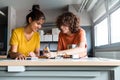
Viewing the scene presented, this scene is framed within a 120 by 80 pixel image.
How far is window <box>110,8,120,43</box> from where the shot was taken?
3.99m

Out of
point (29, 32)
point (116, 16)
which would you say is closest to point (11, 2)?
point (116, 16)

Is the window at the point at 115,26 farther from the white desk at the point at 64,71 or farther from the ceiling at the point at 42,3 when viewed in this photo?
the white desk at the point at 64,71

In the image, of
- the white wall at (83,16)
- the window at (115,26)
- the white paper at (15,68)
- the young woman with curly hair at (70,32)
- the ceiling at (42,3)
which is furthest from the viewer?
the white wall at (83,16)

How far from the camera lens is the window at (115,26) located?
3.99 metres

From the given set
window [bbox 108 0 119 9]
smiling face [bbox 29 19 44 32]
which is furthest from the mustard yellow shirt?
window [bbox 108 0 119 9]

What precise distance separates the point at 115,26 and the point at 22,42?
265 cm

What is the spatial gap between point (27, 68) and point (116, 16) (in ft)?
10.6

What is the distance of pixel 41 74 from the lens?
1.29 m

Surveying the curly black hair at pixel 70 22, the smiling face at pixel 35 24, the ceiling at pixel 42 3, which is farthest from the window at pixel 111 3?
the smiling face at pixel 35 24

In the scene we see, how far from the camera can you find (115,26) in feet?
14.0

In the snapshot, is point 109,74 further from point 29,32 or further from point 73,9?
point 73,9

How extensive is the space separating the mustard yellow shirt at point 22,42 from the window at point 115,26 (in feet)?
7.06

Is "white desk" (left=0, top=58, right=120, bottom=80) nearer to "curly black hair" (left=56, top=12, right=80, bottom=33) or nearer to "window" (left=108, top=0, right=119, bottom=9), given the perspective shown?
"curly black hair" (left=56, top=12, right=80, bottom=33)

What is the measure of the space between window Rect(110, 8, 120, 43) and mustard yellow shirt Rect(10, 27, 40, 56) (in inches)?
84.7
